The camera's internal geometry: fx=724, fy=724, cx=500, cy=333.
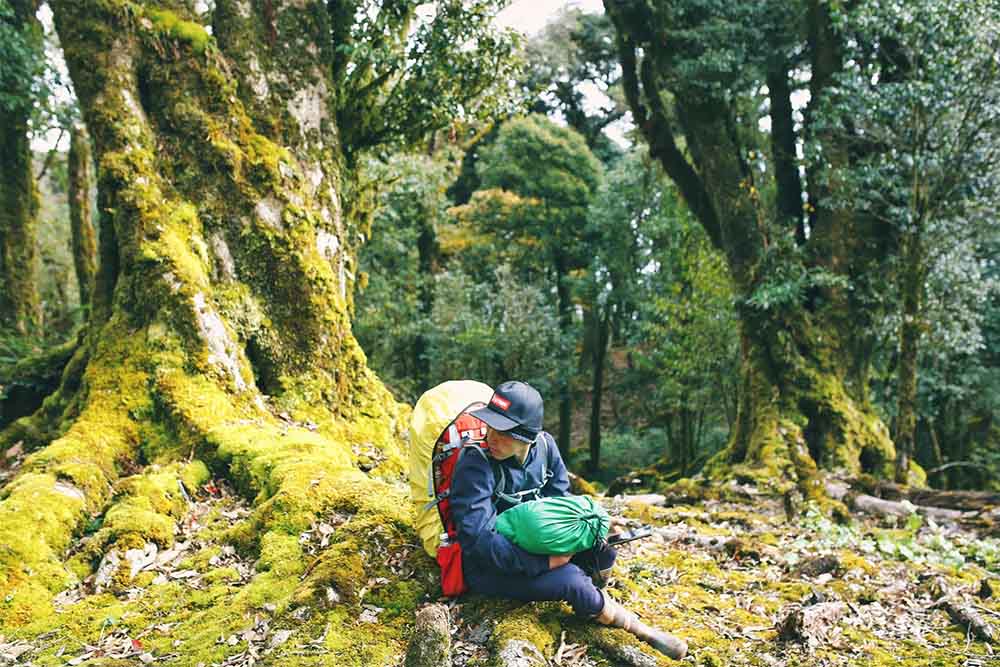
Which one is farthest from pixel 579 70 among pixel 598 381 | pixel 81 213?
pixel 81 213

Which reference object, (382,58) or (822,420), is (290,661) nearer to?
(382,58)

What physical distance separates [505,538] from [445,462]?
1.71 ft

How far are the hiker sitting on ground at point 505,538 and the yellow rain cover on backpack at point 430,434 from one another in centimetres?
32

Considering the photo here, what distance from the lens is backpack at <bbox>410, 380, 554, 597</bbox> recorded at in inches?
152

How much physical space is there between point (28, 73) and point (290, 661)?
11.9 metres

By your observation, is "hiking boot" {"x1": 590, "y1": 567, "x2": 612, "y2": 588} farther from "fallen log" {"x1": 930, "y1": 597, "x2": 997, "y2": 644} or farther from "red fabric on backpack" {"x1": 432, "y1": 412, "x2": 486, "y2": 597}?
"fallen log" {"x1": 930, "y1": 597, "x2": 997, "y2": 644}

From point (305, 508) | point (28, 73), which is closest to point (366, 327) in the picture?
point (28, 73)

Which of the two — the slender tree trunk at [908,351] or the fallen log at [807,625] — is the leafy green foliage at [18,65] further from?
the slender tree trunk at [908,351]

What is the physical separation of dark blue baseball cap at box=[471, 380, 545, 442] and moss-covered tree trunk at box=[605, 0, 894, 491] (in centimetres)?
706

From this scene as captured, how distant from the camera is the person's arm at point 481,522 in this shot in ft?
12.0

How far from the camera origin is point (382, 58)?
9.26m

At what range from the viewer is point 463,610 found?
4.02 meters

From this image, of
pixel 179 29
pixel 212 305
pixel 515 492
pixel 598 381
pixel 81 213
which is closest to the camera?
pixel 515 492

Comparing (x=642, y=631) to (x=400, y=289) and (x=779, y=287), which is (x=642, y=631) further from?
(x=400, y=289)
